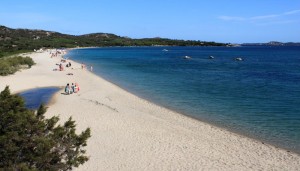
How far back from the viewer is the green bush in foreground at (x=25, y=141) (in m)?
10.2

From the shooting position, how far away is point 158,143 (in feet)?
61.1

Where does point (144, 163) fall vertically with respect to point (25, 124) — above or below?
below

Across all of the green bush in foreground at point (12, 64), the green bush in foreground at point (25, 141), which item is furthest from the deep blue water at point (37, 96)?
the green bush in foreground at point (25, 141)

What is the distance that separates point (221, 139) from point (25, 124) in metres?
12.3

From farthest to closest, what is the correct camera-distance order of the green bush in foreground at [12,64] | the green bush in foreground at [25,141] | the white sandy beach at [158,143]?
the green bush in foreground at [12,64], the white sandy beach at [158,143], the green bush in foreground at [25,141]

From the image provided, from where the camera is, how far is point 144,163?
1580 centimetres

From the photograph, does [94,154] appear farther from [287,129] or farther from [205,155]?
[287,129]

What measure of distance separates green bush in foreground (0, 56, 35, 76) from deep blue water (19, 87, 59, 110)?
11008 mm

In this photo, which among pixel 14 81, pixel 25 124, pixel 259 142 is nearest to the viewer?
pixel 25 124

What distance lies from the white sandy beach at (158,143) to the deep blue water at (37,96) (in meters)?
1.58

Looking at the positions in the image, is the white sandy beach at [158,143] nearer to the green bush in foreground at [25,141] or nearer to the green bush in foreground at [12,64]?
the green bush in foreground at [25,141]

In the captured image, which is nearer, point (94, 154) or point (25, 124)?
point (25, 124)

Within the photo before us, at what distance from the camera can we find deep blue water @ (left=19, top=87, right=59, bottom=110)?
1152 inches

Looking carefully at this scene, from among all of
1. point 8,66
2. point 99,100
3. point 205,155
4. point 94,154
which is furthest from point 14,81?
point 205,155
